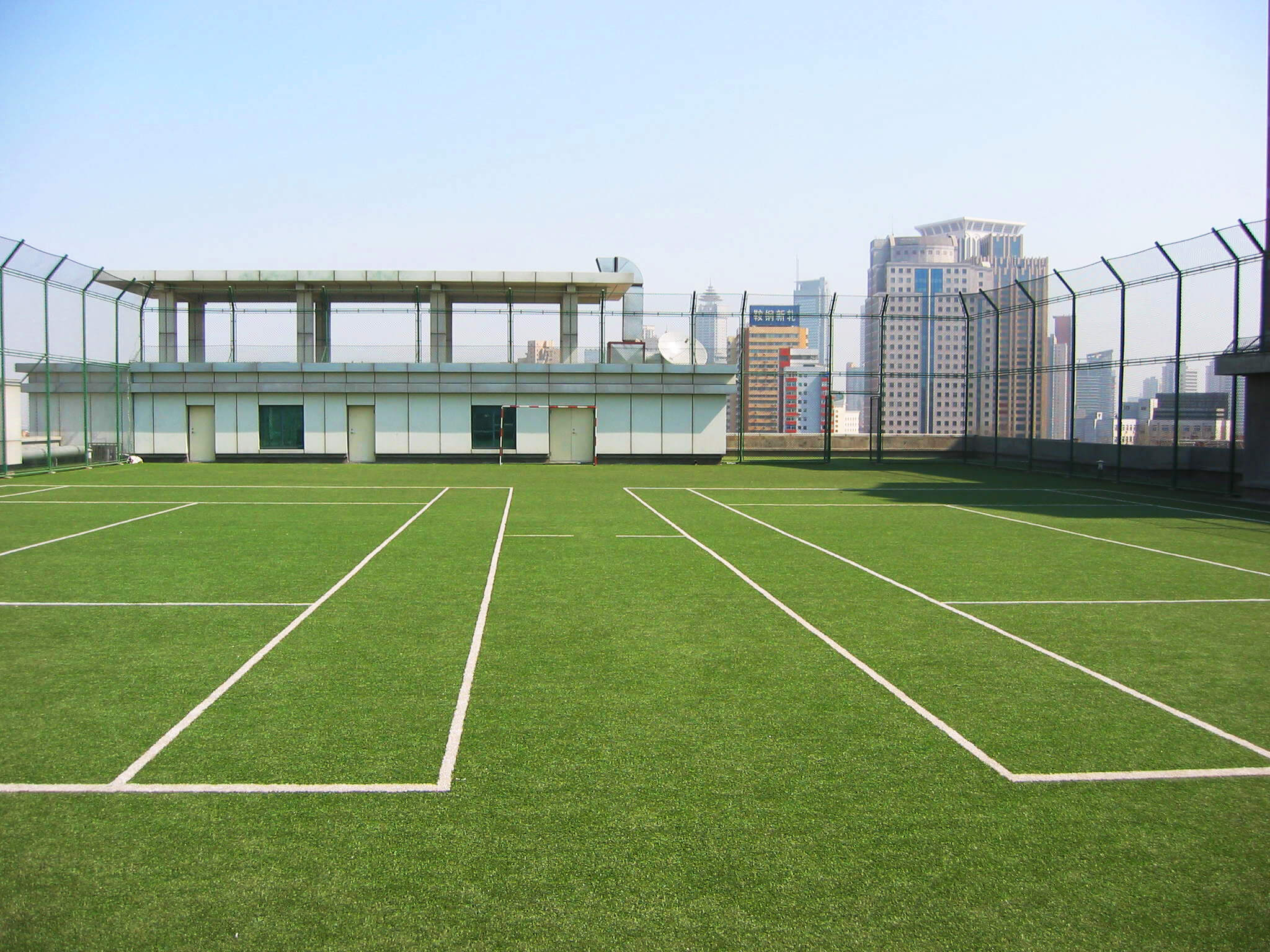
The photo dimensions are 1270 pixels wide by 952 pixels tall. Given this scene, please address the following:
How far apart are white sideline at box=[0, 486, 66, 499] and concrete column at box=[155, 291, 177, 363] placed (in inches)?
670

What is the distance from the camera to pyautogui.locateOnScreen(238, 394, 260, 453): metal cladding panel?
37969mm

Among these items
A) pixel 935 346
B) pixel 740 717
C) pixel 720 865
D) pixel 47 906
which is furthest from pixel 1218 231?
pixel 935 346

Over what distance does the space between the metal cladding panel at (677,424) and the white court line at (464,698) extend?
27.2m

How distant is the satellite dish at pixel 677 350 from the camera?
39.2m

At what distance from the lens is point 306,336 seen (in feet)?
131

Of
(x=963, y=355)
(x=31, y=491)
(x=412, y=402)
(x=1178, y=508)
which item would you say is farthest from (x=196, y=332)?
(x=1178, y=508)

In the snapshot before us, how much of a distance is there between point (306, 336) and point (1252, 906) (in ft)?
133

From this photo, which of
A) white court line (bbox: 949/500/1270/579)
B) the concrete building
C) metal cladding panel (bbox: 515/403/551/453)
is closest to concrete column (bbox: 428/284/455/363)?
the concrete building

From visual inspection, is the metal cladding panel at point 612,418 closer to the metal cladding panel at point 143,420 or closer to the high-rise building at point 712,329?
the high-rise building at point 712,329

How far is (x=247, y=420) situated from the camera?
125 feet

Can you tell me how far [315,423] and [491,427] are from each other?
283 inches

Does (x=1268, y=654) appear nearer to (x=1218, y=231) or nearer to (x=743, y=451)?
(x=1218, y=231)

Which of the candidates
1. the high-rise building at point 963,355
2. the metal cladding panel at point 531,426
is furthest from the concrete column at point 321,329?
the high-rise building at point 963,355

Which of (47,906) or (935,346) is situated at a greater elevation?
(935,346)
